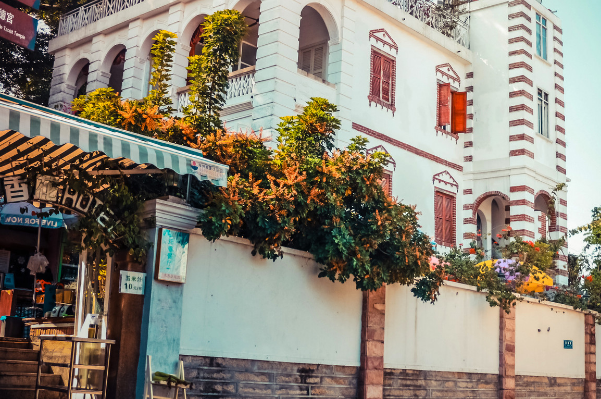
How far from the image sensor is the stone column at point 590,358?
15.9m

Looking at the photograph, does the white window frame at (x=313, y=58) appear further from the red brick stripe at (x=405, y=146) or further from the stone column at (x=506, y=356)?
the stone column at (x=506, y=356)

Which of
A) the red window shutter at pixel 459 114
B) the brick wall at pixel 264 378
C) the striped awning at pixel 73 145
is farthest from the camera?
the red window shutter at pixel 459 114

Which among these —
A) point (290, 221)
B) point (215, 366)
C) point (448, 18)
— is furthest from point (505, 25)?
point (215, 366)

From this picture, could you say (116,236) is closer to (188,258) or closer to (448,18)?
(188,258)

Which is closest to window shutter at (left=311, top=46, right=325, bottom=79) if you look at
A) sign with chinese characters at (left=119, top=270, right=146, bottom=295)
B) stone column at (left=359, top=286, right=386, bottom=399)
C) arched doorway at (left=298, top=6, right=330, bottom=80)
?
arched doorway at (left=298, top=6, right=330, bottom=80)

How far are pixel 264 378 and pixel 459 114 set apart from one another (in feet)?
40.2

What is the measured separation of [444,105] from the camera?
18.9m

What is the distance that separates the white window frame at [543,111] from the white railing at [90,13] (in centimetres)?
1108

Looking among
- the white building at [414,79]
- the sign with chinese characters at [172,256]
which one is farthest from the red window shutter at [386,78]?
the sign with chinese characters at [172,256]

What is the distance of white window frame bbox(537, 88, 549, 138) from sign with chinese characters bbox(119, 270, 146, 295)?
1495cm

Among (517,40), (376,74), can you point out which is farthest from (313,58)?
(517,40)

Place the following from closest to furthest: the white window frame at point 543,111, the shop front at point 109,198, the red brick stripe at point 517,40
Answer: the shop front at point 109,198 < the red brick stripe at point 517,40 < the white window frame at point 543,111

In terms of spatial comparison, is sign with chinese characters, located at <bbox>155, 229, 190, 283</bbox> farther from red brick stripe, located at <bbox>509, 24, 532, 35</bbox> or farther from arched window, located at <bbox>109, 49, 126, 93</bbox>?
red brick stripe, located at <bbox>509, 24, 532, 35</bbox>

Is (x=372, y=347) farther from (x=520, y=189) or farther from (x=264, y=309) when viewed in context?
(x=520, y=189)
